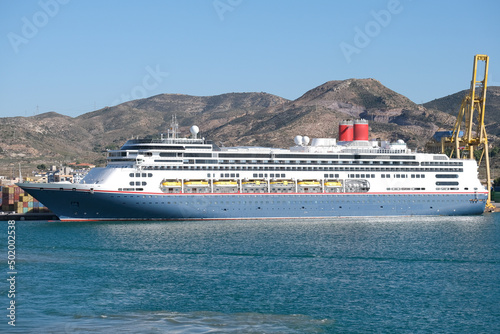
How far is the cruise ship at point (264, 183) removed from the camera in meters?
55.7

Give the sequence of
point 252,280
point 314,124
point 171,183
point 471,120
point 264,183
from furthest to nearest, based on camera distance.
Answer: point 314,124 → point 471,120 → point 264,183 → point 171,183 → point 252,280

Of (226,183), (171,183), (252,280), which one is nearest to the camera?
(252,280)

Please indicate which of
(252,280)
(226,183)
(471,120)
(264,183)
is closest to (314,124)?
(471,120)

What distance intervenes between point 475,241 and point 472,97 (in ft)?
84.8

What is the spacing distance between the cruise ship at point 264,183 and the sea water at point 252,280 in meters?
3.52

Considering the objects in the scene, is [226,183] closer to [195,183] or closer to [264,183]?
[195,183]

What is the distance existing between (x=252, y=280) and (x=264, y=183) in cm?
2725

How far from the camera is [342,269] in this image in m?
36.0

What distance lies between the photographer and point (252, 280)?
3312cm

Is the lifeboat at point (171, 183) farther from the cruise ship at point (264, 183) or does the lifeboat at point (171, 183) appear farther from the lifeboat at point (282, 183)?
the lifeboat at point (282, 183)

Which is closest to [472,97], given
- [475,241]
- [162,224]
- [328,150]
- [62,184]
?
[328,150]

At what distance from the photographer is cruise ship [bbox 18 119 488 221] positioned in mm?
55719

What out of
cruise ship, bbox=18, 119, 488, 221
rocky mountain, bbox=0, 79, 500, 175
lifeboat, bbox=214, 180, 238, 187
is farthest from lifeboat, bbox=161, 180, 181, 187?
rocky mountain, bbox=0, 79, 500, 175

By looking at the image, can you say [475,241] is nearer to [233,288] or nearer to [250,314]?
[233,288]
